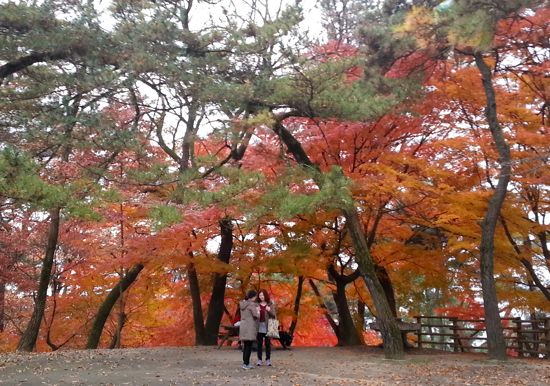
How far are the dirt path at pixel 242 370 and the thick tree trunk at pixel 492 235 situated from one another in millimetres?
406

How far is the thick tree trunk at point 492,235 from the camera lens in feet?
25.2

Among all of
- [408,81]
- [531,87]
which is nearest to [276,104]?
[408,81]

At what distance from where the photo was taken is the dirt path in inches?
Answer: 207

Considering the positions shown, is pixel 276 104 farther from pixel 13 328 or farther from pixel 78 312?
pixel 13 328

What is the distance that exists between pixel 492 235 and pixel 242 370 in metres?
5.16

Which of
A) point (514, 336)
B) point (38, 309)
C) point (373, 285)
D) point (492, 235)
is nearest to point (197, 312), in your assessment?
point (38, 309)

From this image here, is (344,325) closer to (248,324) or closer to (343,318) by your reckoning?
(343,318)

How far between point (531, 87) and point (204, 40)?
6689mm

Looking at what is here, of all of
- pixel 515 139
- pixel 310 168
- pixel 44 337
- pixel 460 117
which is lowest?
pixel 44 337

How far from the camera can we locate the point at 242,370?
609cm

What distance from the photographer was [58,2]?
6820 millimetres

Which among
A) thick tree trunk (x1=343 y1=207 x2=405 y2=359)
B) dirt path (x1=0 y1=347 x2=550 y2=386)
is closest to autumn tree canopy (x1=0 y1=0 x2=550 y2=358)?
thick tree trunk (x1=343 y1=207 x2=405 y2=359)

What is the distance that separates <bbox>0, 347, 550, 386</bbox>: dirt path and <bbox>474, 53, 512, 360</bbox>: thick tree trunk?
41cm

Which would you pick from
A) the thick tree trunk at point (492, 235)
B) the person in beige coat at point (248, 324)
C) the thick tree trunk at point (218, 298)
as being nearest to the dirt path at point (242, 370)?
the person in beige coat at point (248, 324)
